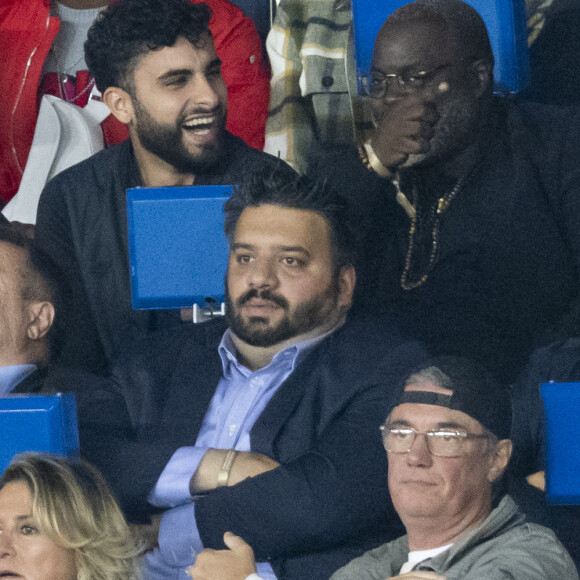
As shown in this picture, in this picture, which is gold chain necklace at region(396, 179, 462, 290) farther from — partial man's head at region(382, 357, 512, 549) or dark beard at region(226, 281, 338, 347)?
partial man's head at region(382, 357, 512, 549)

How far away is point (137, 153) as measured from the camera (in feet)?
8.16

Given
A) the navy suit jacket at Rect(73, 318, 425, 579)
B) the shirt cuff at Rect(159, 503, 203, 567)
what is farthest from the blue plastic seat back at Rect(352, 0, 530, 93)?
the shirt cuff at Rect(159, 503, 203, 567)

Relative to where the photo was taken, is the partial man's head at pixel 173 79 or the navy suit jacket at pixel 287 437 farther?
the partial man's head at pixel 173 79

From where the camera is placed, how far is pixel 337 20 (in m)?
2.54

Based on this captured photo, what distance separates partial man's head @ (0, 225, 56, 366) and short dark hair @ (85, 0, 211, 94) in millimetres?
377

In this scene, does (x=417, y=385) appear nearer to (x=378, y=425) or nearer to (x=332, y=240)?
(x=378, y=425)

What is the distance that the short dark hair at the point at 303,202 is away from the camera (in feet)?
7.36

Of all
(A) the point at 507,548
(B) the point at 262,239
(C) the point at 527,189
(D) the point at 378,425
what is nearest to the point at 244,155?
(B) the point at 262,239

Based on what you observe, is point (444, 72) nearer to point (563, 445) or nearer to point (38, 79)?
point (563, 445)

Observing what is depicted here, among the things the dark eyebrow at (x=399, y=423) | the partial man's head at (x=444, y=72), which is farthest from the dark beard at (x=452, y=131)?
the dark eyebrow at (x=399, y=423)

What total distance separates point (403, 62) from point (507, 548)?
906 millimetres

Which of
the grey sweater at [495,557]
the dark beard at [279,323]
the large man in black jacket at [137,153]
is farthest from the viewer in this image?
the large man in black jacket at [137,153]

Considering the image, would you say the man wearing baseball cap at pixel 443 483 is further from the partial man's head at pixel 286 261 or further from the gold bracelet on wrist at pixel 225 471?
the partial man's head at pixel 286 261

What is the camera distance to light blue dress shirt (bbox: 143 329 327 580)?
1.99 meters
